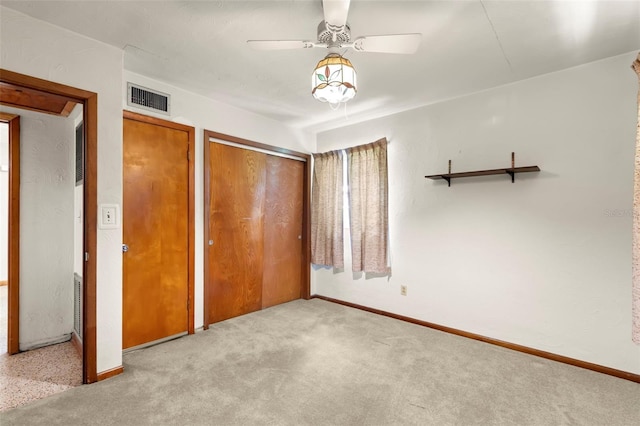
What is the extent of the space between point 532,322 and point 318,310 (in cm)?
223

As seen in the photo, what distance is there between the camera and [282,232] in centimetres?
411

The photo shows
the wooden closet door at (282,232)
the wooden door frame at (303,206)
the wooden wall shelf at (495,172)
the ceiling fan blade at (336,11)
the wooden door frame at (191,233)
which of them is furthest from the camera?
the wooden closet door at (282,232)

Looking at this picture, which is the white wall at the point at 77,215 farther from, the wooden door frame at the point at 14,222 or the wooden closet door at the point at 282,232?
the wooden closet door at the point at 282,232

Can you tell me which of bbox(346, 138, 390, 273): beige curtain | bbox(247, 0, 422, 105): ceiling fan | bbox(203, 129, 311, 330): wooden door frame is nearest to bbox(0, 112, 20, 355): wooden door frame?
bbox(203, 129, 311, 330): wooden door frame

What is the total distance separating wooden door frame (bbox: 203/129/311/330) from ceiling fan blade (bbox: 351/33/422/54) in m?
2.06

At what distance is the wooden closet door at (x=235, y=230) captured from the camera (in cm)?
335

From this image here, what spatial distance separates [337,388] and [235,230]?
2083 mm

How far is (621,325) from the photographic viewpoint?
229 centimetres

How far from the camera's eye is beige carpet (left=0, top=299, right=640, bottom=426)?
1808mm

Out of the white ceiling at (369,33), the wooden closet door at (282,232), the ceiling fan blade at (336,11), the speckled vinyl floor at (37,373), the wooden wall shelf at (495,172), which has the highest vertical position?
the white ceiling at (369,33)

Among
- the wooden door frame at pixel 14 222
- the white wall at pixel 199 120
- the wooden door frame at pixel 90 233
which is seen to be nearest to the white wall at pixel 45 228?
the wooden door frame at pixel 14 222

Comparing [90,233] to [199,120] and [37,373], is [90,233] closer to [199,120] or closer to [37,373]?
[37,373]

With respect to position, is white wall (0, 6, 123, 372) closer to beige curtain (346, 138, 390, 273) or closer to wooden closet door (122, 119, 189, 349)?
wooden closet door (122, 119, 189, 349)

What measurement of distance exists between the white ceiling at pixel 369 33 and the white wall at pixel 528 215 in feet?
0.97
